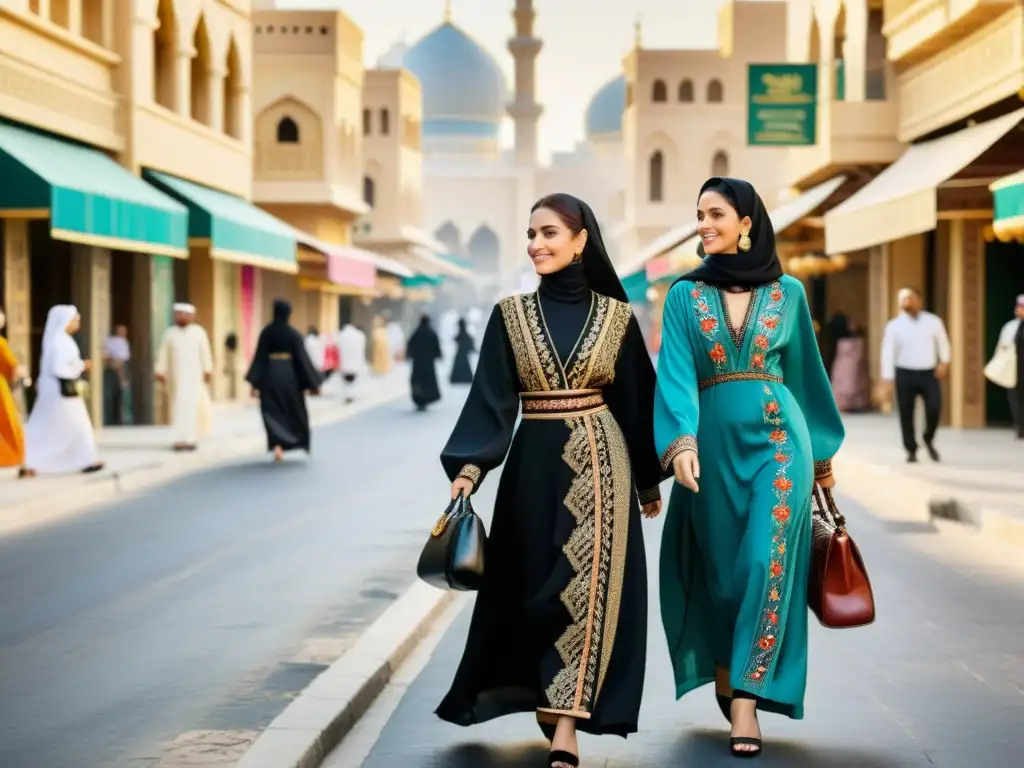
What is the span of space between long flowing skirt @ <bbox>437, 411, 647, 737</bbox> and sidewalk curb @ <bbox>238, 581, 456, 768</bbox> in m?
0.43

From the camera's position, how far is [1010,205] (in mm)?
15758

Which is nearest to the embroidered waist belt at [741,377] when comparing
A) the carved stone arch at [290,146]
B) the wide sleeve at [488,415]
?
the wide sleeve at [488,415]

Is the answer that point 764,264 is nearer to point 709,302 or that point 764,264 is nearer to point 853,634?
point 709,302

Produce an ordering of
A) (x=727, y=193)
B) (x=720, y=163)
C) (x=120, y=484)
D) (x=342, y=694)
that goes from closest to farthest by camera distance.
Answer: (x=727, y=193)
(x=342, y=694)
(x=120, y=484)
(x=720, y=163)

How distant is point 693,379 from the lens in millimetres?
5758

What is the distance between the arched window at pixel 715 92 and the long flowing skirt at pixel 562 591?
52.9m

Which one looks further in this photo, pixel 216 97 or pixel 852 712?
pixel 216 97

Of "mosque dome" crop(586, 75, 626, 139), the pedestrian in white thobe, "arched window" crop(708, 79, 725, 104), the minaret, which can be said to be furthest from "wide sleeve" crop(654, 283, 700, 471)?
"mosque dome" crop(586, 75, 626, 139)

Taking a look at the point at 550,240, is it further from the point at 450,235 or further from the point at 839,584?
the point at 450,235

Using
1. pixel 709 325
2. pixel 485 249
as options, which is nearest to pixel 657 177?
pixel 485 249

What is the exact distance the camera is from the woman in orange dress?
1445cm

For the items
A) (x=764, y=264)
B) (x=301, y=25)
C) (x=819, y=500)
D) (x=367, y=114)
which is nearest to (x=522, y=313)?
(x=764, y=264)

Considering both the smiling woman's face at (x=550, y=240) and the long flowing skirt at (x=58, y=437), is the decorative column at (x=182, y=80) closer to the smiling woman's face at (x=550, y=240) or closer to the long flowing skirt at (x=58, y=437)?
the long flowing skirt at (x=58, y=437)

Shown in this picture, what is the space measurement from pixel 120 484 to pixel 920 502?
6.56 metres
